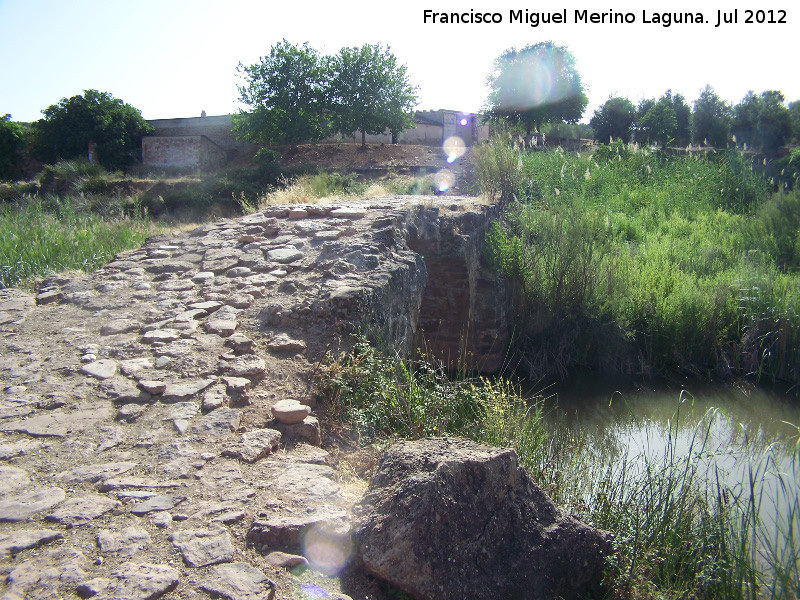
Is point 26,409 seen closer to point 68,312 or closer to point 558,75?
point 68,312

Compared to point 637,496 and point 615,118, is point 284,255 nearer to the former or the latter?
point 637,496

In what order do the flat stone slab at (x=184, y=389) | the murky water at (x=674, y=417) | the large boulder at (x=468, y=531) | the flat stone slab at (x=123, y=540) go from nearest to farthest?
the flat stone slab at (x=123, y=540) < the large boulder at (x=468, y=531) < the flat stone slab at (x=184, y=389) < the murky water at (x=674, y=417)

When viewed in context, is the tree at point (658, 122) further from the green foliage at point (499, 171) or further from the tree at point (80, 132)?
the tree at point (80, 132)

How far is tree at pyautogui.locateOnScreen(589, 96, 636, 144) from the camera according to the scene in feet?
110

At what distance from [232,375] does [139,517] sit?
1.55 m

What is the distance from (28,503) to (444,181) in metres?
13.2

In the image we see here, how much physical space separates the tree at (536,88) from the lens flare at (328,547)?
28520 mm

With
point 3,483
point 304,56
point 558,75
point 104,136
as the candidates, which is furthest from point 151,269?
point 558,75

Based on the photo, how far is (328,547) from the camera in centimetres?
243

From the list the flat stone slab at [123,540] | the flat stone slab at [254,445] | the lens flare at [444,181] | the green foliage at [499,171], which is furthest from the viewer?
the lens flare at [444,181]

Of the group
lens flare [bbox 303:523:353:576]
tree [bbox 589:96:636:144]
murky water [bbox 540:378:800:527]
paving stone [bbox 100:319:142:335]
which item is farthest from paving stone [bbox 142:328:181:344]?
tree [bbox 589:96:636:144]

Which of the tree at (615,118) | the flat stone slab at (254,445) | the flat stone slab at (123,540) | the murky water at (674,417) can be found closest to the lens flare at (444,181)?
the murky water at (674,417)

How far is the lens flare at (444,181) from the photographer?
43.3ft

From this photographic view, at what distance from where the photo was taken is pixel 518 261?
9.32 metres
